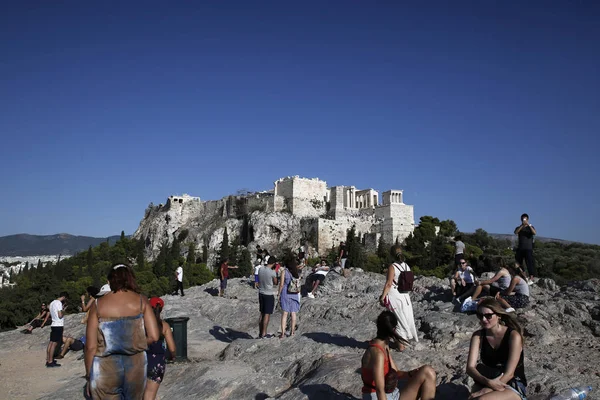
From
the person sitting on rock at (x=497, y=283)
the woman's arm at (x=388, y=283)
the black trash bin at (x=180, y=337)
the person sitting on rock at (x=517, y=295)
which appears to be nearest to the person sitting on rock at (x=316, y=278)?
the black trash bin at (x=180, y=337)

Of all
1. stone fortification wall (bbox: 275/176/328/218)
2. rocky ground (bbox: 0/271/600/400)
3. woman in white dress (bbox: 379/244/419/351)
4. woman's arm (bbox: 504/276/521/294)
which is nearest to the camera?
rocky ground (bbox: 0/271/600/400)

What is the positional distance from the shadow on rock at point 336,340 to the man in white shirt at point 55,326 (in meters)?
5.55

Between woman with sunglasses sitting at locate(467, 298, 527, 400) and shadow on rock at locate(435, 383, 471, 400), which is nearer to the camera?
woman with sunglasses sitting at locate(467, 298, 527, 400)

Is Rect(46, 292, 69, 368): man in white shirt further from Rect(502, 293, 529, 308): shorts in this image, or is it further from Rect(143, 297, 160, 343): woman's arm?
Rect(502, 293, 529, 308): shorts

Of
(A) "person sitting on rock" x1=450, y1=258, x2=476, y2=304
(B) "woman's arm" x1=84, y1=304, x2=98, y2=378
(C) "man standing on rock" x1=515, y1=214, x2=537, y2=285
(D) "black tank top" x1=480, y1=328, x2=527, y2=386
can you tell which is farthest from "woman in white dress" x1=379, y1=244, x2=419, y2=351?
(C) "man standing on rock" x1=515, y1=214, x2=537, y2=285

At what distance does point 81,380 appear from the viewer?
8883mm

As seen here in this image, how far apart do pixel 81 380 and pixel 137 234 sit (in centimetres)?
6898

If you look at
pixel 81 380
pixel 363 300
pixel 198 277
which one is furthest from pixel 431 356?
pixel 198 277

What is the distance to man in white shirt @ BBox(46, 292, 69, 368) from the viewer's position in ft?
33.3

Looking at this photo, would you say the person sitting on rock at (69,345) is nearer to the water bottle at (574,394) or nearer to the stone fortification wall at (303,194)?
the water bottle at (574,394)

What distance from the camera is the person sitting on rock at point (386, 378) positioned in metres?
4.56

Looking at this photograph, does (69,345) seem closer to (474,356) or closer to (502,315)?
(474,356)

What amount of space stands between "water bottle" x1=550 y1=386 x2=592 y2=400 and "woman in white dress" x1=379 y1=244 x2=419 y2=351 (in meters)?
2.38

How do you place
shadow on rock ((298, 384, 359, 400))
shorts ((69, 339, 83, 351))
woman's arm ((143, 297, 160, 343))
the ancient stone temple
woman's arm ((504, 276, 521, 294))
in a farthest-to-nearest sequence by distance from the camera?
the ancient stone temple < shorts ((69, 339, 83, 351)) < woman's arm ((504, 276, 521, 294)) < shadow on rock ((298, 384, 359, 400)) < woman's arm ((143, 297, 160, 343))
